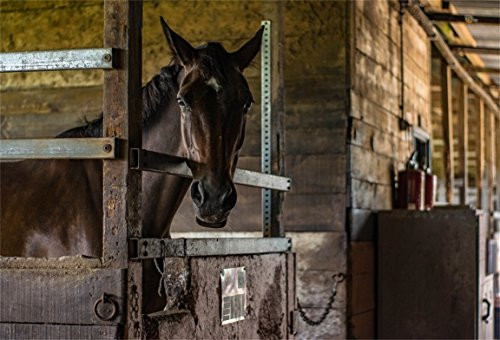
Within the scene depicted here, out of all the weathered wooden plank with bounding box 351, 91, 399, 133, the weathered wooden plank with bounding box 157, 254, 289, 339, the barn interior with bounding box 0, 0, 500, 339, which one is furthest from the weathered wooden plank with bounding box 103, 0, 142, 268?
the weathered wooden plank with bounding box 351, 91, 399, 133

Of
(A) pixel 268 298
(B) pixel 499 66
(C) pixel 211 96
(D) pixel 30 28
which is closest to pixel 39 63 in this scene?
(C) pixel 211 96

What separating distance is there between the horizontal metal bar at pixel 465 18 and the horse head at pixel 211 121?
13.3 feet

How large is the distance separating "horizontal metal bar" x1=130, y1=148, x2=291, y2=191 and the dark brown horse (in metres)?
0.08

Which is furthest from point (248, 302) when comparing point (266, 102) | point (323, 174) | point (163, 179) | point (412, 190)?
point (412, 190)

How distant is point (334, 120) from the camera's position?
5090 mm

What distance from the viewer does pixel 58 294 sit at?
231 centimetres

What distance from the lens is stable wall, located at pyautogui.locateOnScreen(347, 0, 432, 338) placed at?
5.19 m

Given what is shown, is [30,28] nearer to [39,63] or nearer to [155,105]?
[155,105]

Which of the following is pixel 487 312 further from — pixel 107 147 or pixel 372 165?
pixel 107 147

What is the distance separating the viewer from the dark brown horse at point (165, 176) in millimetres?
2875

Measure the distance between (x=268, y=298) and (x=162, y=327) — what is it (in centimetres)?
101

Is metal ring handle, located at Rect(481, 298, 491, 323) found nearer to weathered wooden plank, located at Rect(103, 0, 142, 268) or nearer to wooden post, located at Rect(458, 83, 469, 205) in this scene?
weathered wooden plank, located at Rect(103, 0, 142, 268)

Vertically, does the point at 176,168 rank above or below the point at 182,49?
below

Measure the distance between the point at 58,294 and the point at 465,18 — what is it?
510 centimetres
